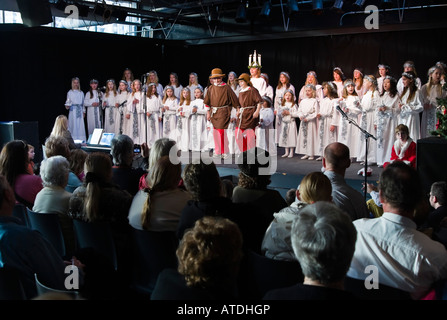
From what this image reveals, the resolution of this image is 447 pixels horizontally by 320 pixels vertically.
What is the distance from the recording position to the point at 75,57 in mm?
12422

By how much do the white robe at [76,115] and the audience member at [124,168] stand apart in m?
8.08

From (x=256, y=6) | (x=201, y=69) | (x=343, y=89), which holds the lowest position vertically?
(x=343, y=89)

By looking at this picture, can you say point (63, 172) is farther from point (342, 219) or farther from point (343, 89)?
point (343, 89)

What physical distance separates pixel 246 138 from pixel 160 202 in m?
5.91

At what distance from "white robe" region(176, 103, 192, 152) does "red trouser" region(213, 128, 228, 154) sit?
1732 mm

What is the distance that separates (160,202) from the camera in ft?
9.59

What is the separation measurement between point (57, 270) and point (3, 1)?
10.6m

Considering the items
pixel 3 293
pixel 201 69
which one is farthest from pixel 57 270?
pixel 201 69

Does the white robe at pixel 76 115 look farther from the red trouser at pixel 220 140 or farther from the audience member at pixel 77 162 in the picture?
the audience member at pixel 77 162

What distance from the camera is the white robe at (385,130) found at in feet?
25.7

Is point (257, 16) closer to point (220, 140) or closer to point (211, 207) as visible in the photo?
point (220, 140)

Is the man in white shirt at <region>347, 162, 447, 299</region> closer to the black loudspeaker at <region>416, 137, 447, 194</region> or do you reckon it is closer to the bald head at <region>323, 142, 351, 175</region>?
the bald head at <region>323, 142, 351, 175</region>

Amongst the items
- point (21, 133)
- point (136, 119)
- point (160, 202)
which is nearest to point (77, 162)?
point (160, 202)

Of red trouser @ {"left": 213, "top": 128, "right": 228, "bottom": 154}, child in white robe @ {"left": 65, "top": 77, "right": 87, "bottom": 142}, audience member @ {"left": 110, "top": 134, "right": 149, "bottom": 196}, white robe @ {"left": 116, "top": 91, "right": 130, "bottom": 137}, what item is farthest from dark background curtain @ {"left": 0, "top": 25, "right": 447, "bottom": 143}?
audience member @ {"left": 110, "top": 134, "right": 149, "bottom": 196}
